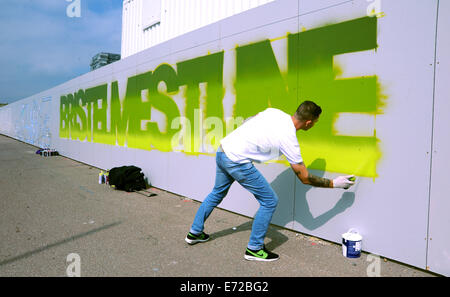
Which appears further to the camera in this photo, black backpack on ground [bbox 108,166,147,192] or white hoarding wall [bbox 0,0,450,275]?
black backpack on ground [bbox 108,166,147,192]

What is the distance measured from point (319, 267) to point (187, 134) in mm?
3864

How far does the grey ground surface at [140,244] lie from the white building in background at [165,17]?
4.47 m

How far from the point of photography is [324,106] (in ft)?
12.4

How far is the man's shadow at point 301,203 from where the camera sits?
3.62 metres

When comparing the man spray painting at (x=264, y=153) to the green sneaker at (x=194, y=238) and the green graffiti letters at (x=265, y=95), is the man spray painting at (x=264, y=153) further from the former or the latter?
the green graffiti letters at (x=265, y=95)

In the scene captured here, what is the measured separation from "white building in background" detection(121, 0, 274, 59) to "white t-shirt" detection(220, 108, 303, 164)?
379 cm

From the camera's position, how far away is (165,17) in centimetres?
915

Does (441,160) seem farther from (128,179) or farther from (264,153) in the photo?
(128,179)

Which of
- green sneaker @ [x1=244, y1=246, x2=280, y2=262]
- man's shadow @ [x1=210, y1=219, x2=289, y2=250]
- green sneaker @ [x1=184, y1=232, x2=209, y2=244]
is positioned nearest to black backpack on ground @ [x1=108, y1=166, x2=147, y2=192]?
man's shadow @ [x1=210, y1=219, x2=289, y2=250]

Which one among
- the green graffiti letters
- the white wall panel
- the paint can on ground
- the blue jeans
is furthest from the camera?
the green graffiti letters

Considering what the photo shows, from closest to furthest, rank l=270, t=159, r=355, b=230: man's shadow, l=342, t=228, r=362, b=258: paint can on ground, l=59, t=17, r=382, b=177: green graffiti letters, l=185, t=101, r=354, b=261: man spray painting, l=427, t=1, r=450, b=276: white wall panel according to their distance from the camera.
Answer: l=427, t=1, r=450, b=276: white wall panel
l=185, t=101, r=354, b=261: man spray painting
l=342, t=228, r=362, b=258: paint can on ground
l=59, t=17, r=382, b=177: green graffiti letters
l=270, t=159, r=355, b=230: man's shadow

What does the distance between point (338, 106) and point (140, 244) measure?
300 cm

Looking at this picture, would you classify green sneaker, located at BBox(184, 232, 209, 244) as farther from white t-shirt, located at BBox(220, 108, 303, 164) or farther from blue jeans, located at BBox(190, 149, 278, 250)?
white t-shirt, located at BBox(220, 108, 303, 164)

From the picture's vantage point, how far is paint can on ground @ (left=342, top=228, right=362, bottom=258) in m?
3.23
